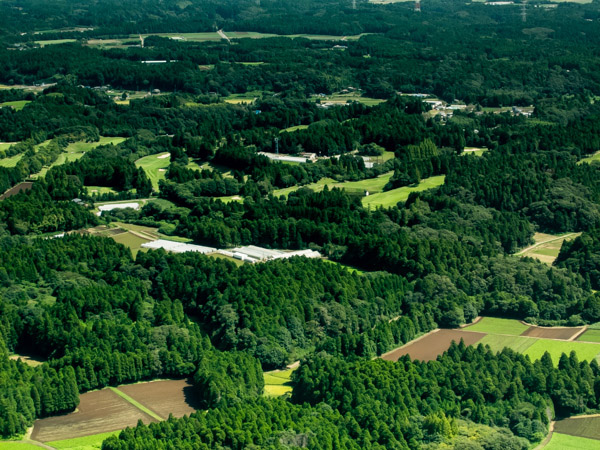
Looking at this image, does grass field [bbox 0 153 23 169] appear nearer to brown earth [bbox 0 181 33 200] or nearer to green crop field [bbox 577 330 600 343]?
brown earth [bbox 0 181 33 200]

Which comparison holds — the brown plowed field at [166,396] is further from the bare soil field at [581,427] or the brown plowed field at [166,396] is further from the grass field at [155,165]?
the grass field at [155,165]

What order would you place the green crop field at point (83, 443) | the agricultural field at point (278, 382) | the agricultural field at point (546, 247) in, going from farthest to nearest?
the agricultural field at point (546, 247)
the agricultural field at point (278, 382)
the green crop field at point (83, 443)

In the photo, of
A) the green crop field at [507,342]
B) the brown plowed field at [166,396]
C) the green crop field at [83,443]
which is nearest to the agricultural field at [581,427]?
the green crop field at [507,342]

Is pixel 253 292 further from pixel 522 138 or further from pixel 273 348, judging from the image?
pixel 522 138

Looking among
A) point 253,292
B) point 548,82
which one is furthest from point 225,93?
point 253,292

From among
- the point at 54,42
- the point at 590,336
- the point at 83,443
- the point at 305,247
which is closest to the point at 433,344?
the point at 590,336
